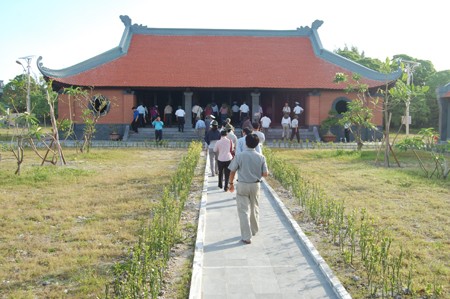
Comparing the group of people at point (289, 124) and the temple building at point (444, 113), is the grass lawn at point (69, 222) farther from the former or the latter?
the temple building at point (444, 113)

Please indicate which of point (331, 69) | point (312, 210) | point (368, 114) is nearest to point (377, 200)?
point (312, 210)

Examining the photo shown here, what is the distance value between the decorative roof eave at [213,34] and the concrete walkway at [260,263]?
17.8m

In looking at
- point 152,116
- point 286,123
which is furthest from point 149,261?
point 152,116

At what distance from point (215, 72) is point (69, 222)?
58.4 ft

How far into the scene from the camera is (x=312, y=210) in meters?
7.98

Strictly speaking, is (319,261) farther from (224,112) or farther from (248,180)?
(224,112)

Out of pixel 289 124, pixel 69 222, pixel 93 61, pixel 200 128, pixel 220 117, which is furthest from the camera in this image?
pixel 93 61

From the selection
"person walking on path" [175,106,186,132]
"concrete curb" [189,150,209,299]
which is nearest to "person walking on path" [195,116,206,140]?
"person walking on path" [175,106,186,132]

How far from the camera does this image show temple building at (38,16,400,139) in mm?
23875

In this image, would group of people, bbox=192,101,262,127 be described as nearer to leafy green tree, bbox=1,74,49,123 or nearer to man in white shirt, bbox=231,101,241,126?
man in white shirt, bbox=231,101,241,126

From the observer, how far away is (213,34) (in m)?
28.0

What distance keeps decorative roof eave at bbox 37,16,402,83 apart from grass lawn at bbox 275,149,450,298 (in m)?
8.84

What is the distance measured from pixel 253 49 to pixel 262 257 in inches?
862

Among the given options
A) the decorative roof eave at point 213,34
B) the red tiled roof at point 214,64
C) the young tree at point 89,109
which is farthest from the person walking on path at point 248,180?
the decorative roof eave at point 213,34
